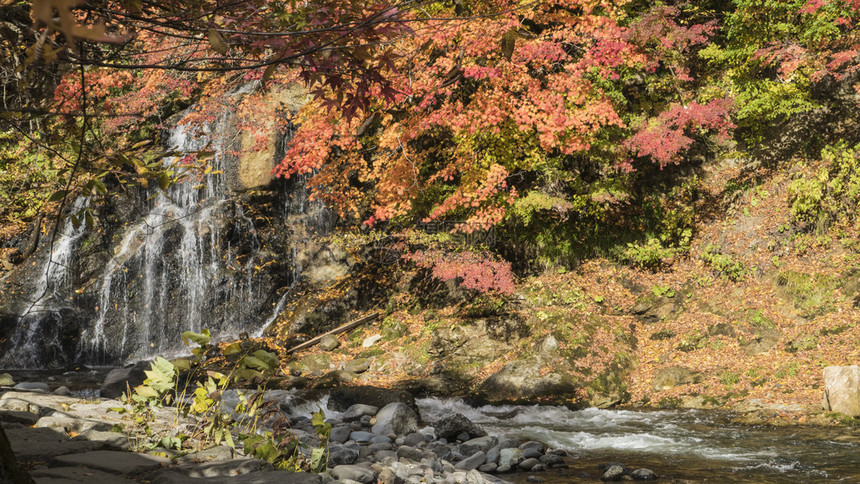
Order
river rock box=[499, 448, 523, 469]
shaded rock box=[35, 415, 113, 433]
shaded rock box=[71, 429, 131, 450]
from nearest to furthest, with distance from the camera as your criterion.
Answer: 1. shaded rock box=[71, 429, 131, 450]
2. shaded rock box=[35, 415, 113, 433]
3. river rock box=[499, 448, 523, 469]

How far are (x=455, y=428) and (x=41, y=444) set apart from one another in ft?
15.0

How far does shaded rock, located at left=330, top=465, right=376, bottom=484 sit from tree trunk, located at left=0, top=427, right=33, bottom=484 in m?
2.51

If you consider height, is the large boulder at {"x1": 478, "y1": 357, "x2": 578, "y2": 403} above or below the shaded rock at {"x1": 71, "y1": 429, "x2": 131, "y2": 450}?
below

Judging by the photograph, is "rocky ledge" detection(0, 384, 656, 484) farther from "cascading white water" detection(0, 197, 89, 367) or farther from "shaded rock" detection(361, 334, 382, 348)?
"cascading white water" detection(0, 197, 89, 367)

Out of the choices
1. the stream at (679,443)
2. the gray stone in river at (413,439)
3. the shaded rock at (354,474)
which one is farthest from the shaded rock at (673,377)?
the shaded rock at (354,474)

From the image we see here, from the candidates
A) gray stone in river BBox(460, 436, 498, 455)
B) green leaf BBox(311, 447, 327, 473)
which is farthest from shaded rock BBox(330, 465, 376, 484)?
gray stone in river BBox(460, 436, 498, 455)

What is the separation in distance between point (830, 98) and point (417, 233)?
9.23m

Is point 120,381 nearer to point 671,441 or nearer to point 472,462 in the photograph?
point 472,462

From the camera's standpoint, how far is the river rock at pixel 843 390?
23.3ft

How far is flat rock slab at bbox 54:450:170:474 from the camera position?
3.42 metres

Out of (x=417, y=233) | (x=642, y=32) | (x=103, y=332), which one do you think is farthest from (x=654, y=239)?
(x=103, y=332)

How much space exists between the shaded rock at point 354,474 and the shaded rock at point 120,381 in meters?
4.89

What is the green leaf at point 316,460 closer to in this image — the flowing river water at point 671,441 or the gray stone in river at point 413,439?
the flowing river water at point 671,441

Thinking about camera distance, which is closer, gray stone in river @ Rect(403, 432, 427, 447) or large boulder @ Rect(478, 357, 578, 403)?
gray stone in river @ Rect(403, 432, 427, 447)
